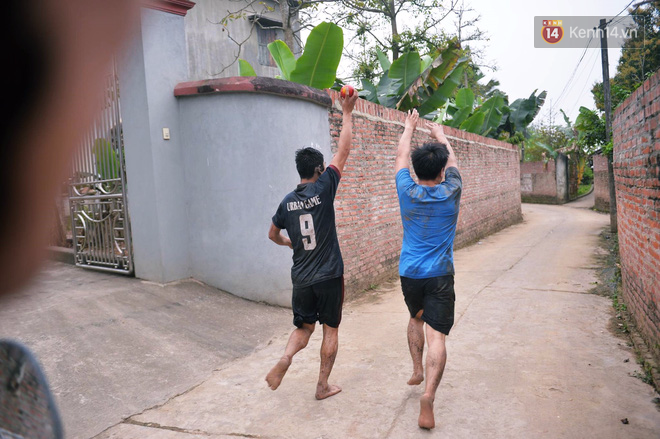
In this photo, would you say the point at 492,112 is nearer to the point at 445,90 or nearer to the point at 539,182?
the point at 445,90

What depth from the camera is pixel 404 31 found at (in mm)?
16047

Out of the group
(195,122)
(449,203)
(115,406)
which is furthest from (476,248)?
(115,406)

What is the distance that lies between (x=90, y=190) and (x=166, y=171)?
1.42 metres

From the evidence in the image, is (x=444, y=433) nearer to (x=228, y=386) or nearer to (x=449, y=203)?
(x=449, y=203)

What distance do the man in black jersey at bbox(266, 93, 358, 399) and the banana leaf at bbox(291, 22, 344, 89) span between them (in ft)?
11.6

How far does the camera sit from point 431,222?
3227 millimetres

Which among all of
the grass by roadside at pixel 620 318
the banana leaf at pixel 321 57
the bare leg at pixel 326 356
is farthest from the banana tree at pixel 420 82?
the bare leg at pixel 326 356

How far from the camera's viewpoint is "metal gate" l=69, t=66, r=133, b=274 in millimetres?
5883

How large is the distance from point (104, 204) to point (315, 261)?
13.1 feet

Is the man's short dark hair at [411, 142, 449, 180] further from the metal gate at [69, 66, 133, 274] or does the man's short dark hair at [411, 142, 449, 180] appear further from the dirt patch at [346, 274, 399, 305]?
the metal gate at [69, 66, 133, 274]

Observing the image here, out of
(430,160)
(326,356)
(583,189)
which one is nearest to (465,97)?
(430,160)

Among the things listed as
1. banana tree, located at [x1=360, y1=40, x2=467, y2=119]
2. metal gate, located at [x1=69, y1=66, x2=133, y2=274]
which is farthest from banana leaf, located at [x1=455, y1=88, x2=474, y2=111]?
metal gate, located at [x1=69, y1=66, x2=133, y2=274]

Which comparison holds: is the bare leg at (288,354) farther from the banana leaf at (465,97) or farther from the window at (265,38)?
the window at (265,38)

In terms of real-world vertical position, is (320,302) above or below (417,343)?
above
